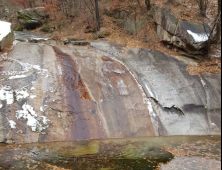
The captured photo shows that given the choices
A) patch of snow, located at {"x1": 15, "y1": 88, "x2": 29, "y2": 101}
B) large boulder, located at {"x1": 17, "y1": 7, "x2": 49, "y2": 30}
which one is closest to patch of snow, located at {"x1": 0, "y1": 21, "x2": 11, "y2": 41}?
patch of snow, located at {"x1": 15, "y1": 88, "x2": 29, "y2": 101}

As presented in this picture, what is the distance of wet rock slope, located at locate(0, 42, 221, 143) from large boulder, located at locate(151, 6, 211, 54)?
135 cm

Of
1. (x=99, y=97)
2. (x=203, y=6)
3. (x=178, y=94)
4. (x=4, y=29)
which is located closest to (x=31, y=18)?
(x=4, y=29)

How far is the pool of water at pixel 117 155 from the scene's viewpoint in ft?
22.1

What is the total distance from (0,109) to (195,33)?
1121 cm

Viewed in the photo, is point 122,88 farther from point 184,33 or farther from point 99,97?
point 184,33

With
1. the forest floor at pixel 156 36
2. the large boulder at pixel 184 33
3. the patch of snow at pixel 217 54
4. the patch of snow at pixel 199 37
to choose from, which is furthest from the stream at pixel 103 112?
the patch of snow at pixel 217 54

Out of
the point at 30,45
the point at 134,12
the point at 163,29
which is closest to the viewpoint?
the point at 30,45

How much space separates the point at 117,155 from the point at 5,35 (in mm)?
10355

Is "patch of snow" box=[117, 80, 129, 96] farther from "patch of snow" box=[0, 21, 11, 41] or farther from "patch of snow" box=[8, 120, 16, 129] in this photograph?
"patch of snow" box=[0, 21, 11, 41]

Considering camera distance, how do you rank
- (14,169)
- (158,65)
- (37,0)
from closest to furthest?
1. (14,169)
2. (158,65)
3. (37,0)

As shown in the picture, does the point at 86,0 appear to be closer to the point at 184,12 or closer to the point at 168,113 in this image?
the point at 184,12

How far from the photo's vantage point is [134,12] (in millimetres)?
18156

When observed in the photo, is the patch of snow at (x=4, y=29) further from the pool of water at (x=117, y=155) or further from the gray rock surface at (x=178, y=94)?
the pool of water at (x=117, y=155)

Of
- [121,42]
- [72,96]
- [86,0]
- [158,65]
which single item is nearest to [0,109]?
[72,96]
